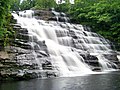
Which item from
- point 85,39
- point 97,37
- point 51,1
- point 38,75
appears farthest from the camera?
point 51,1

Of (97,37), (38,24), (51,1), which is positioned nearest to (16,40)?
(38,24)

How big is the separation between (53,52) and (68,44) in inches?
223

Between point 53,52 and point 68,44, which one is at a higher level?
point 68,44

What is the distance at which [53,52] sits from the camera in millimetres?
35562

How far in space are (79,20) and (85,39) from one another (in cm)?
1183

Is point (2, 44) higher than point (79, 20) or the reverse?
the reverse

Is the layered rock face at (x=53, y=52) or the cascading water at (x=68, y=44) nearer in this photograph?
the layered rock face at (x=53, y=52)

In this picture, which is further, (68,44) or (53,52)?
(68,44)

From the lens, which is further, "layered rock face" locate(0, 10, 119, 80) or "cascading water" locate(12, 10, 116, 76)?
"cascading water" locate(12, 10, 116, 76)

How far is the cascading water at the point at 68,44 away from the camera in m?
33.8

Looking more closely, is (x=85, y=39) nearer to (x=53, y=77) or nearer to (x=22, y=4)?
(x=53, y=77)

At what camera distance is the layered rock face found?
2942 cm

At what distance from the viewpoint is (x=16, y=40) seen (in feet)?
104

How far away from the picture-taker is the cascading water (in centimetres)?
3378
